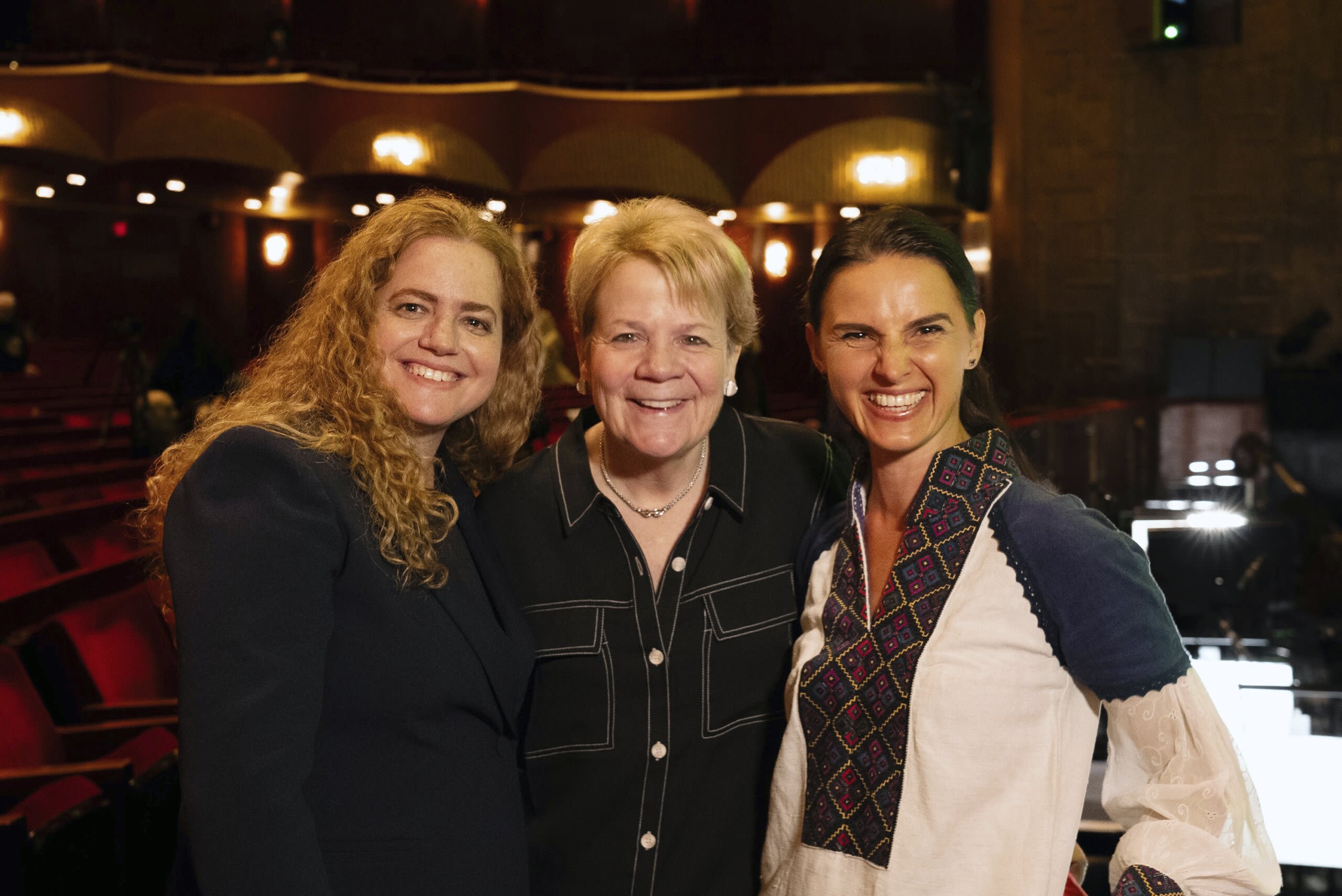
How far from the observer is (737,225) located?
12.5 m

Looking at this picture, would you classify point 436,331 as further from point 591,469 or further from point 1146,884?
point 1146,884

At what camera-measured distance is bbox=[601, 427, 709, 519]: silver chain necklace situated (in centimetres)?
171

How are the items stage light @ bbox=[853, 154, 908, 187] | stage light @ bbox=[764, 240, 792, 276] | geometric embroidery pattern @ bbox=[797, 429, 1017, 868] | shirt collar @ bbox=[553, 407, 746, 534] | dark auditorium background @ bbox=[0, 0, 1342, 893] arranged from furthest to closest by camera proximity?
1. stage light @ bbox=[764, 240, 792, 276]
2. stage light @ bbox=[853, 154, 908, 187]
3. dark auditorium background @ bbox=[0, 0, 1342, 893]
4. shirt collar @ bbox=[553, 407, 746, 534]
5. geometric embroidery pattern @ bbox=[797, 429, 1017, 868]

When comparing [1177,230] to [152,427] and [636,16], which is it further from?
[152,427]

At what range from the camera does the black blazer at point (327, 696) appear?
113 centimetres

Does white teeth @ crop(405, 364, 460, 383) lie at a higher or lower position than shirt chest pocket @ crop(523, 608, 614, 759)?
higher

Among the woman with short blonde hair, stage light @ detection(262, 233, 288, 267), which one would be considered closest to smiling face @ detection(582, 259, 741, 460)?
the woman with short blonde hair

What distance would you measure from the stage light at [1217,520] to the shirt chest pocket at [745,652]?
2.61 meters

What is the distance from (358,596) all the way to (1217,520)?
3.67m

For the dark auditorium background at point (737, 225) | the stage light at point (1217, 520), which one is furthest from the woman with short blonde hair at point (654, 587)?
the stage light at point (1217, 520)

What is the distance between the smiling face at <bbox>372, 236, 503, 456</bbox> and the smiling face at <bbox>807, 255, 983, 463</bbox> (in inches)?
18.6

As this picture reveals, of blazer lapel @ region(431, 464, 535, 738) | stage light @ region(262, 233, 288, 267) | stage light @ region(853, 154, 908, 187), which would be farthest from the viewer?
stage light @ region(262, 233, 288, 267)

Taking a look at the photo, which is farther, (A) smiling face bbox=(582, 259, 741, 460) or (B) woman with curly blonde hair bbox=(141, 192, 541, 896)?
(A) smiling face bbox=(582, 259, 741, 460)

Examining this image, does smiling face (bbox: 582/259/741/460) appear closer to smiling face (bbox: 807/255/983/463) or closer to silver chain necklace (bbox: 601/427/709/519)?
silver chain necklace (bbox: 601/427/709/519)
